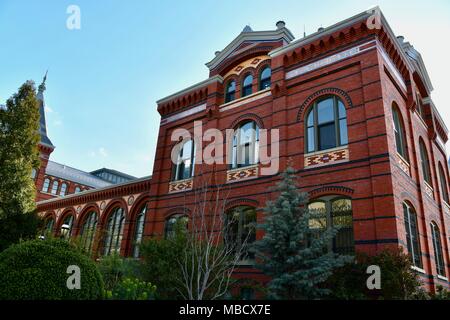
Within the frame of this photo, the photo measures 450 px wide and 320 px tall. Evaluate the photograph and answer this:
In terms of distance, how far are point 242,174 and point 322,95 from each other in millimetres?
4989

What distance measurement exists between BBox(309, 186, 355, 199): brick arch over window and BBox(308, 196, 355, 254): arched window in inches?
9.0

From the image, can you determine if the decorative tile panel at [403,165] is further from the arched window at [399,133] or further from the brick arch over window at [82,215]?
the brick arch over window at [82,215]

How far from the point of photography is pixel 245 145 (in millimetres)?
16141

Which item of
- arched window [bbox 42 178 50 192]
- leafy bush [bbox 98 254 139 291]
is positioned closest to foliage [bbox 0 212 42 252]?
leafy bush [bbox 98 254 139 291]

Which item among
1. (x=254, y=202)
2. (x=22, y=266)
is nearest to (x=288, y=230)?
(x=254, y=202)

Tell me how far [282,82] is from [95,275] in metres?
11.5

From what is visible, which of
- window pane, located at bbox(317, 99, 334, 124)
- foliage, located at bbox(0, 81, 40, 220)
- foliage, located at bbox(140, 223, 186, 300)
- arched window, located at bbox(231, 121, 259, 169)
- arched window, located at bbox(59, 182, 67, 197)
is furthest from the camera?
arched window, located at bbox(59, 182, 67, 197)

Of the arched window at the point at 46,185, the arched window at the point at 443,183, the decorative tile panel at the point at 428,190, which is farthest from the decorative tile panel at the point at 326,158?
the arched window at the point at 46,185

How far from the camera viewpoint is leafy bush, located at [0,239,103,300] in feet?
21.1

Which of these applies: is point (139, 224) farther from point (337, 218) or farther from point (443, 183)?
point (443, 183)

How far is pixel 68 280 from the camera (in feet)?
22.3

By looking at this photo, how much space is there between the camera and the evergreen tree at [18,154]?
17466 mm

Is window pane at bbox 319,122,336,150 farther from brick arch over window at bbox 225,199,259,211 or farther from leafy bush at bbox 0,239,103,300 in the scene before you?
leafy bush at bbox 0,239,103,300

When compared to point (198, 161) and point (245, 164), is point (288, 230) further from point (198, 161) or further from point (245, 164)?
point (198, 161)
